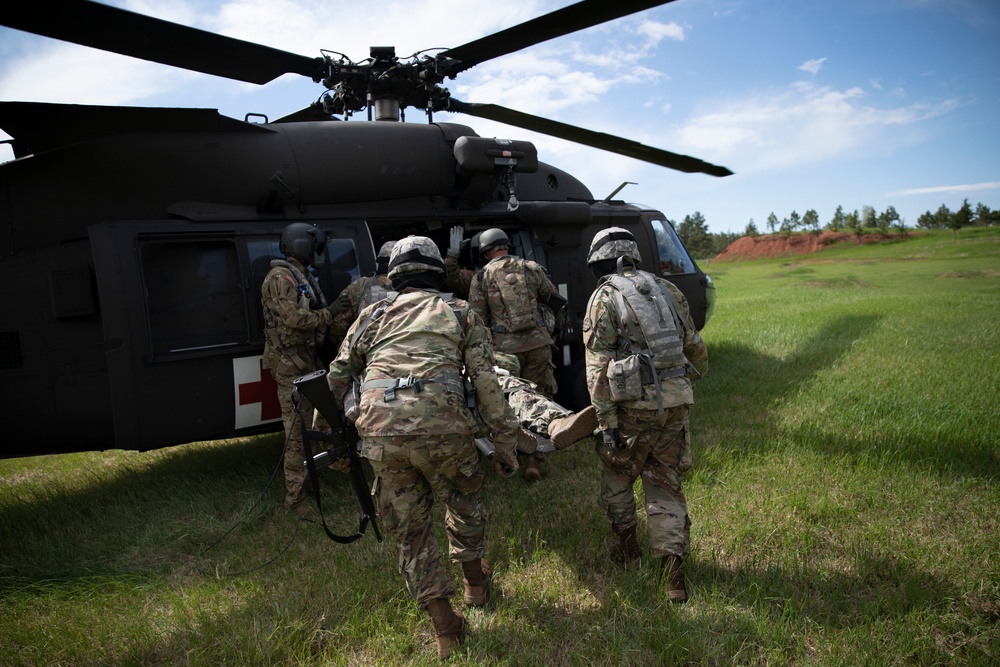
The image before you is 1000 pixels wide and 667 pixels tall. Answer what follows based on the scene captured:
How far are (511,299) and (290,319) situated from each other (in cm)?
169

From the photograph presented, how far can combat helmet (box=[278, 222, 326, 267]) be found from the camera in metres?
4.38

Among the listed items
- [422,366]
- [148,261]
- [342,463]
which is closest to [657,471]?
[422,366]

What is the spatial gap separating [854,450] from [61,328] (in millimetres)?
5628

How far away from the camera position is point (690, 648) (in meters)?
2.73

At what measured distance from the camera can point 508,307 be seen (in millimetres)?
5035

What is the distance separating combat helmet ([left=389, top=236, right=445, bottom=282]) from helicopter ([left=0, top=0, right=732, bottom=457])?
184 centimetres

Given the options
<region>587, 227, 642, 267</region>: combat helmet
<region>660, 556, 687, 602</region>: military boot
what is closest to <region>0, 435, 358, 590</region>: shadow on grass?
<region>660, 556, 687, 602</region>: military boot

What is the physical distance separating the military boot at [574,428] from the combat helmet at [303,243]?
→ 210 centimetres

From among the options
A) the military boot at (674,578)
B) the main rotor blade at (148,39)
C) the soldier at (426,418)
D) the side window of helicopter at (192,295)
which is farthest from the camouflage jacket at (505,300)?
the military boot at (674,578)

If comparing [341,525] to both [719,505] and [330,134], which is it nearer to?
[719,505]

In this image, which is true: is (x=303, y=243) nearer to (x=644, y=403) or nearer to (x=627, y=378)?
(x=627, y=378)

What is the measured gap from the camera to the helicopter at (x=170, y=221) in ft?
13.2

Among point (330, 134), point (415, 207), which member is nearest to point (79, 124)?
point (330, 134)

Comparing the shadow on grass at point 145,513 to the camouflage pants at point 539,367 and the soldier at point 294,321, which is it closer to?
the soldier at point 294,321
